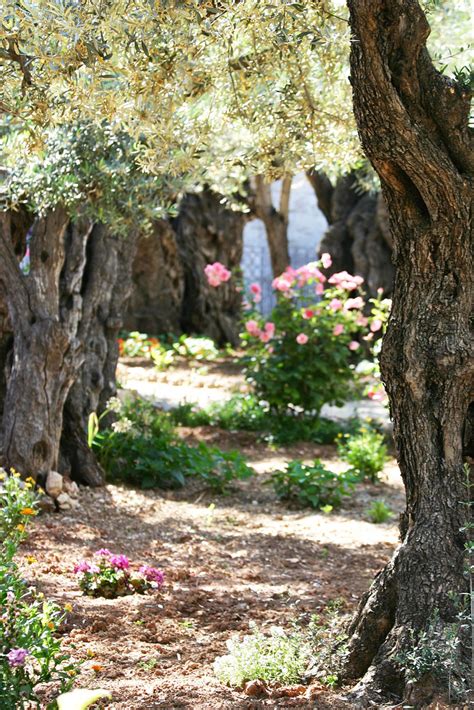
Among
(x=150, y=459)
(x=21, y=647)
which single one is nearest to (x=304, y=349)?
(x=150, y=459)

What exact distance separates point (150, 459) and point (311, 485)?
1.40m

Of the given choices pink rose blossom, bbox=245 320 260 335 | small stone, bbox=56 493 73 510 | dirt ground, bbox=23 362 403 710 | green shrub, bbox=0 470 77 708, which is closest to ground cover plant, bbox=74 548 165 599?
dirt ground, bbox=23 362 403 710

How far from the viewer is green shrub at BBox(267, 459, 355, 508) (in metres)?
7.61

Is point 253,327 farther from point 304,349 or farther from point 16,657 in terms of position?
point 16,657

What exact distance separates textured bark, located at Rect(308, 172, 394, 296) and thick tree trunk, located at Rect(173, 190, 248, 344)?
163cm

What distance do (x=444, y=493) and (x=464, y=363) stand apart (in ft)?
1.65

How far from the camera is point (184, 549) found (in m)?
6.12

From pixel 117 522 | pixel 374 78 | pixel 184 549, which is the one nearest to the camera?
pixel 374 78

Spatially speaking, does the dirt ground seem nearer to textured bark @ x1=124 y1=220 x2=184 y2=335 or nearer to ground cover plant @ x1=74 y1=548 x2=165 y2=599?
ground cover plant @ x1=74 y1=548 x2=165 y2=599

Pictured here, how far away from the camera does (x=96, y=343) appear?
797cm

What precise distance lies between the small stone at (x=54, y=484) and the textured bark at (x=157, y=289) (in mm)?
9747

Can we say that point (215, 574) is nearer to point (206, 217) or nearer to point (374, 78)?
point (374, 78)

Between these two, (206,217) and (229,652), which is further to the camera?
(206,217)

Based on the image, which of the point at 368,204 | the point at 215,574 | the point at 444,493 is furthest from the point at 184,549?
the point at 368,204
